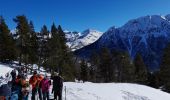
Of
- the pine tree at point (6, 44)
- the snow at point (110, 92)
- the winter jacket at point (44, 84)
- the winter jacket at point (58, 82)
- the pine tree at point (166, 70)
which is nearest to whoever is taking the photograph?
the winter jacket at point (58, 82)

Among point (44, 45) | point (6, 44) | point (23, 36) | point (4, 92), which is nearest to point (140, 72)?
point (44, 45)

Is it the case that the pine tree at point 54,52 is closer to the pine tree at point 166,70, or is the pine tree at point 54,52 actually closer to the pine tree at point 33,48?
the pine tree at point 33,48

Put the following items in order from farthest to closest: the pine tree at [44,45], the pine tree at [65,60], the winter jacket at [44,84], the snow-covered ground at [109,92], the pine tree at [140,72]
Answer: the pine tree at [140,72], the pine tree at [44,45], the pine tree at [65,60], the snow-covered ground at [109,92], the winter jacket at [44,84]

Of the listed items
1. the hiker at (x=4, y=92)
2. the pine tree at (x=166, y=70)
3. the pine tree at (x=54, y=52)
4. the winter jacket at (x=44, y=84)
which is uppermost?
the pine tree at (x=54, y=52)

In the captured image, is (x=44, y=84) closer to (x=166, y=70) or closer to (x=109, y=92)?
(x=109, y=92)

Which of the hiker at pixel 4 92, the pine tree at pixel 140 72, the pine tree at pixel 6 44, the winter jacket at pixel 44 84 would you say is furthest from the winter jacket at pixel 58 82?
the pine tree at pixel 140 72

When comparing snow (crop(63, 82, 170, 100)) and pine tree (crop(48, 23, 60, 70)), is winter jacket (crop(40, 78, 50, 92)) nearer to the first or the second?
snow (crop(63, 82, 170, 100))

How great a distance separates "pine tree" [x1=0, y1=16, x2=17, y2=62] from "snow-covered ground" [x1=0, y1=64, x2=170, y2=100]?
43.5 meters

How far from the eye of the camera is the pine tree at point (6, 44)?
74312 millimetres

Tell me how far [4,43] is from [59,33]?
1671cm

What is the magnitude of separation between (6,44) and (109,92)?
153 ft

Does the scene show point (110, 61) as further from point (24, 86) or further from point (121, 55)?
point (24, 86)

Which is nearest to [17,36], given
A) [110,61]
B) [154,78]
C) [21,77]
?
[110,61]

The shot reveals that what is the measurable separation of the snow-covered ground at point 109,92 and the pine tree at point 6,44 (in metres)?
43.5
